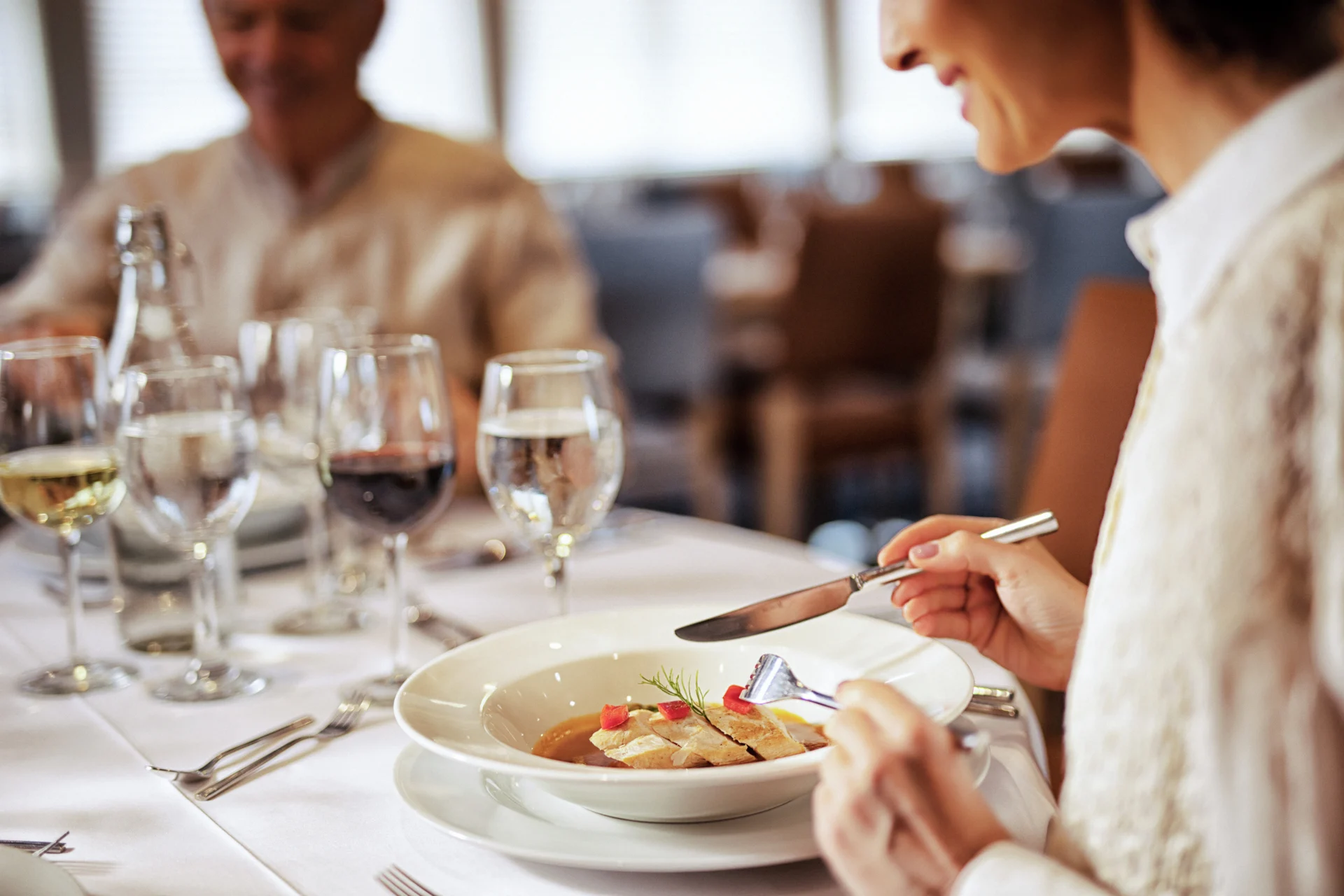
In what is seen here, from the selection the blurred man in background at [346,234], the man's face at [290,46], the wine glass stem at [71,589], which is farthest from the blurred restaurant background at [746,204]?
the wine glass stem at [71,589]

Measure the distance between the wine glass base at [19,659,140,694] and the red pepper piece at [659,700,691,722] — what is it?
0.49m

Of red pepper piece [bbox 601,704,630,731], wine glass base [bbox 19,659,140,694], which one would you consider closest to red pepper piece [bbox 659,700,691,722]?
red pepper piece [bbox 601,704,630,731]

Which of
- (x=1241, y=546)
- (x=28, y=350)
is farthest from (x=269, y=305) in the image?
(x=1241, y=546)

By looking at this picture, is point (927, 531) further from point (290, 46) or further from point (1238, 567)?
point (290, 46)

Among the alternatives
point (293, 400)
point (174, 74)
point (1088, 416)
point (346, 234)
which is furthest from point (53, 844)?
point (174, 74)

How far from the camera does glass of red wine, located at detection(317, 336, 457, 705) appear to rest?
36.9 inches

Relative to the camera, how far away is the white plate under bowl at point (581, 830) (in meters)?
0.60

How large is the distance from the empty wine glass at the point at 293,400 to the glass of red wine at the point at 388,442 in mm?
215

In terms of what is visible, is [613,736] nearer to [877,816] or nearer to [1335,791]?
[877,816]

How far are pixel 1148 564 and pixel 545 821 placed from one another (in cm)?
35

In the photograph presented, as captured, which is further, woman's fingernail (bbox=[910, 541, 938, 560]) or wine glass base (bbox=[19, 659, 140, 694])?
wine glass base (bbox=[19, 659, 140, 694])

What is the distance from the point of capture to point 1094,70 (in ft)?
1.70

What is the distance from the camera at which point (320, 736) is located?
83cm

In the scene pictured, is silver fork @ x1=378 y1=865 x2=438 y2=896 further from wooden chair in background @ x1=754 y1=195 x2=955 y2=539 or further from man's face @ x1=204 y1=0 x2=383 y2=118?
wooden chair in background @ x1=754 y1=195 x2=955 y2=539
